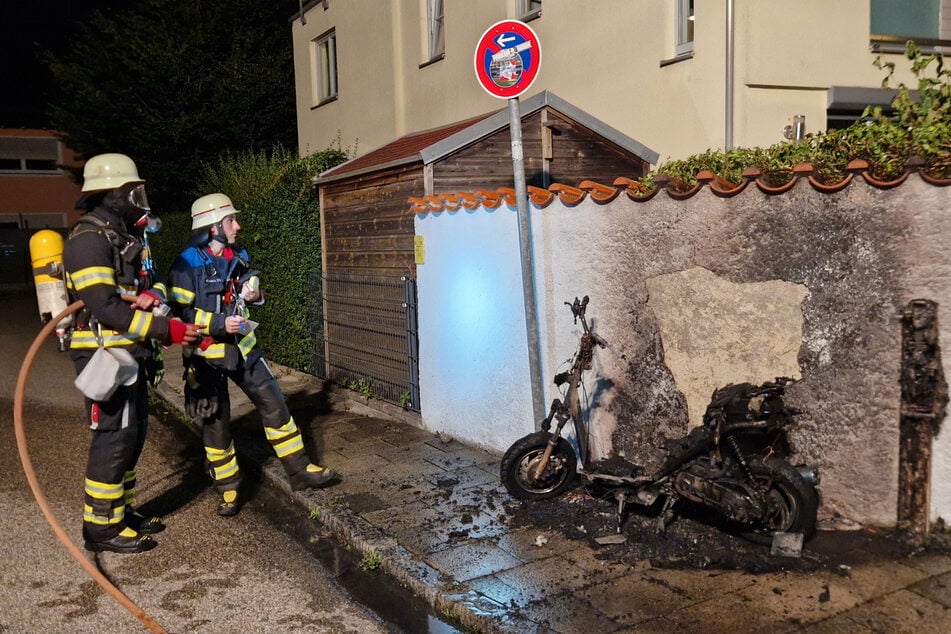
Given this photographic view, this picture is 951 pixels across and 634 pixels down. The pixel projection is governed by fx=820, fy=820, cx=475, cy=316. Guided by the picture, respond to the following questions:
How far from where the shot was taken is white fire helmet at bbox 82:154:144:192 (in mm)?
4914

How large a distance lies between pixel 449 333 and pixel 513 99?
7.40ft

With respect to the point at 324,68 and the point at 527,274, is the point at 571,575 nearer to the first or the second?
the point at 527,274

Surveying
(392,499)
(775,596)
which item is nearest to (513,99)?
(392,499)

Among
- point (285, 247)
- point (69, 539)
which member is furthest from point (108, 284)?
point (285, 247)

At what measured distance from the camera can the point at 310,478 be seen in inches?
233

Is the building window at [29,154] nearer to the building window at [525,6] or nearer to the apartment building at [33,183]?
the apartment building at [33,183]

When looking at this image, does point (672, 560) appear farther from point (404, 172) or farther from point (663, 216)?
point (404, 172)

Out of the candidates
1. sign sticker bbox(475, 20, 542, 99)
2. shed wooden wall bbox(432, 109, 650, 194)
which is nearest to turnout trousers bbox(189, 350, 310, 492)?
sign sticker bbox(475, 20, 542, 99)

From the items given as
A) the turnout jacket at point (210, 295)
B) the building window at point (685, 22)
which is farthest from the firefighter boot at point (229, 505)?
the building window at point (685, 22)

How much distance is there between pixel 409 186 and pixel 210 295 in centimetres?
299

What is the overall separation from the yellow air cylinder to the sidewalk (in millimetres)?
2062

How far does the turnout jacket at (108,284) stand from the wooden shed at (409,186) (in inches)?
122

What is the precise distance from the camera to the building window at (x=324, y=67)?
672 inches

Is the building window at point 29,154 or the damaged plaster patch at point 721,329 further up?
the building window at point 29,154
